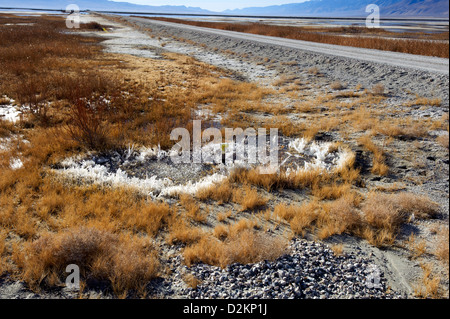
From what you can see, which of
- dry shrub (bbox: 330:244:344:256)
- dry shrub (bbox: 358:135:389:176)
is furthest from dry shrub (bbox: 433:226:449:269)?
dry shrub (bbox: 358:135:389:176)

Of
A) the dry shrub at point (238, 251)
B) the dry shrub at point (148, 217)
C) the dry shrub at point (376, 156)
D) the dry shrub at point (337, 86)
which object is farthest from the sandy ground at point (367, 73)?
the dry shrub at point (148, 217)

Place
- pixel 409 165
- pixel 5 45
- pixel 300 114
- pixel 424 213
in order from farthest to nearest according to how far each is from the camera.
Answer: pixel 5 45, pixel 300 114, pixel 409 165, pixel 424 213

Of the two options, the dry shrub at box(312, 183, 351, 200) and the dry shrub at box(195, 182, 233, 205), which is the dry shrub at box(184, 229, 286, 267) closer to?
the dry shrub at box(195, 182, 233, 205)

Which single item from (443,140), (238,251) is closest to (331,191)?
(238,251)

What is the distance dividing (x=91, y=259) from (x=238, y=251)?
2.09m

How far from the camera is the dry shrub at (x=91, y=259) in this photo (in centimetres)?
375

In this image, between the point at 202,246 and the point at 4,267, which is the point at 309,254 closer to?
the point at 202,246

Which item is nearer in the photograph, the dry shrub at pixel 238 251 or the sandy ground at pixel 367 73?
the sandy ground at pixel 367 73

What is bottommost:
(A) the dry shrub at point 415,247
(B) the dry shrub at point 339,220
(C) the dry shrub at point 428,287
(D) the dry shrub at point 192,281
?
(D) the dry shrub at point 192,281

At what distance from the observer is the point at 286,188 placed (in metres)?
6.61

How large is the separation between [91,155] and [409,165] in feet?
26.7

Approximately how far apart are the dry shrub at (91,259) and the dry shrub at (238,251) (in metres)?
0.61

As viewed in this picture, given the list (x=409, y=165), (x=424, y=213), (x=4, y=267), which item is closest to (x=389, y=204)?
(x=424, y=213)

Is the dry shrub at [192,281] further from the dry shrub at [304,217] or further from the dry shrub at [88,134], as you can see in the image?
the dry shrub at [88,134]
